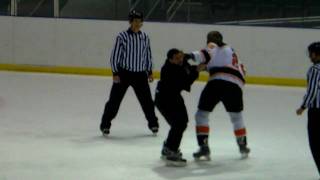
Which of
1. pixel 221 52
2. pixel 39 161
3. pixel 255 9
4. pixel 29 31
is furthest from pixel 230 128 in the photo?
pixel 29 31

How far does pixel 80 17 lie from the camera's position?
12.7m

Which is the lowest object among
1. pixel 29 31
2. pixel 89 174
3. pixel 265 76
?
pixel 89 174

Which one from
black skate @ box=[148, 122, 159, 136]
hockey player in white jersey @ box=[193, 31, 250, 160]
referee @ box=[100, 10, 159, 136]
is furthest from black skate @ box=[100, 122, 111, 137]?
hockey player in white jersey @ box=[193, 31, 250, 160]

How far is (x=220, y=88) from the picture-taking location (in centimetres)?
595

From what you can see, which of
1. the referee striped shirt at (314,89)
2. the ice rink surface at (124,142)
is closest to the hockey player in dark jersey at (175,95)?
the ice rink surface at (124,142)

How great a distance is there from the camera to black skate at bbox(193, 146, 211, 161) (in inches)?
234

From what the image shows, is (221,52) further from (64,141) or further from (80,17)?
(80,17)

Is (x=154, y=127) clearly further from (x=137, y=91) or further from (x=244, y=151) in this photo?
(x=244, y=151)

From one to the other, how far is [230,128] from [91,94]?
3.05 meters

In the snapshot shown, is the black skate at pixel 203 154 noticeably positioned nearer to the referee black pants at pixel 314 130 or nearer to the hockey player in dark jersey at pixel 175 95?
the hockey player in dark jersey at pixel 175 95

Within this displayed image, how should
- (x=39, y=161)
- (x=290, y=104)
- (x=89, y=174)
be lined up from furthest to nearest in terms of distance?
(x=290, y=104) → (x=39, y=161) → (x=89, y=174)

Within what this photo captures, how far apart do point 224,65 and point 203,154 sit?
0.77 meters

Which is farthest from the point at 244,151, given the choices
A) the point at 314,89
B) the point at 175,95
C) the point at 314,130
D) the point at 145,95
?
the point at 145,95

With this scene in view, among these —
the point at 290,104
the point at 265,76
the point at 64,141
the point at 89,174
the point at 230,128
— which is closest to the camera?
the point at 89,174
